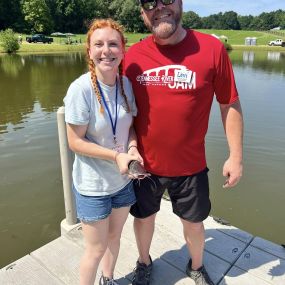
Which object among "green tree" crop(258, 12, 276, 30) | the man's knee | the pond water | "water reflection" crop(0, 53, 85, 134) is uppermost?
"green tree" crop(258, 12, 276, 30)

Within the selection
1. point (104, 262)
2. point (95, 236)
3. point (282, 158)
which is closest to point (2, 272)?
point (104, 262)

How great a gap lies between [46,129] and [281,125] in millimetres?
6833

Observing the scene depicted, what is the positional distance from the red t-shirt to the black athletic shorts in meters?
0.09

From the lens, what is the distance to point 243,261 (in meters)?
3.29

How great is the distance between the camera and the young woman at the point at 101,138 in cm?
215

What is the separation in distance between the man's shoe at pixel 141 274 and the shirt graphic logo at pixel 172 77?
1657mm

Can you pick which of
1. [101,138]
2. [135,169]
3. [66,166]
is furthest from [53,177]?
[135,169]

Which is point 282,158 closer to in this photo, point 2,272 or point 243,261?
point 243,261

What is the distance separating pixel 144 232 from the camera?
2.92 metres

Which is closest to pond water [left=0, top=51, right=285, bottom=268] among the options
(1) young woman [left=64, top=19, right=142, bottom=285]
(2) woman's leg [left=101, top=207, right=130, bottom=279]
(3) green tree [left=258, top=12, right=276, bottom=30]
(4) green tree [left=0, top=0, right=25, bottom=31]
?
(2) woman's leg [left=101, top=207, right=130, bottom=279]

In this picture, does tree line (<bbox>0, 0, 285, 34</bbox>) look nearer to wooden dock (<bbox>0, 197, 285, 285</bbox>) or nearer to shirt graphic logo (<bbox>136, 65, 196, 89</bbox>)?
wooden dock (<bbox>0, 197, 285, 285</bbox>)

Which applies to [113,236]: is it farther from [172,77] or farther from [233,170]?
[172,77]

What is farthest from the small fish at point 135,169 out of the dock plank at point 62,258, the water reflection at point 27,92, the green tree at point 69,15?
the green tree at point 69,15

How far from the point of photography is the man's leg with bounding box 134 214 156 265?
2874mm
